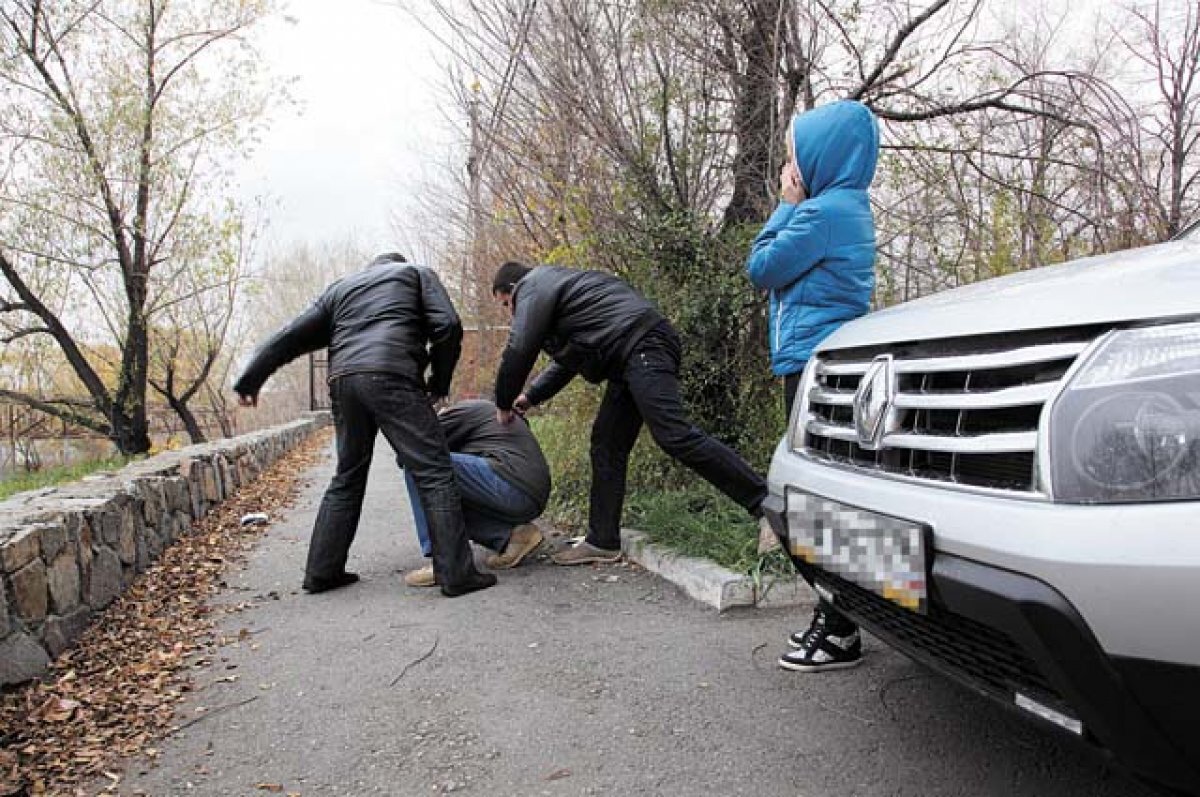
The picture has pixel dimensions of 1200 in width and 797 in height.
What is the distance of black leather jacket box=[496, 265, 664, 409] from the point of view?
13.2ft

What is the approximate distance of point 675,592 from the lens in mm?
3938

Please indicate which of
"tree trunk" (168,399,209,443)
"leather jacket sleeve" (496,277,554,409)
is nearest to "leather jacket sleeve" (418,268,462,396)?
"leather jacket sleeve" (496,277,554,409)

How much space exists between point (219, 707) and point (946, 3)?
4.99 m

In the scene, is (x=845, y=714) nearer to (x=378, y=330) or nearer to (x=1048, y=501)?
(x=1048, y=501)

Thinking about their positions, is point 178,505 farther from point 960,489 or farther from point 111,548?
point 960,489

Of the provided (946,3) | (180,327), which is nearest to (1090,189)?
(946,3)

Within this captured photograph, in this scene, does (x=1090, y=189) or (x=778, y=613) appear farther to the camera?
(x=1090, y=189)

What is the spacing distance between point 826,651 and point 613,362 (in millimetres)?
1762

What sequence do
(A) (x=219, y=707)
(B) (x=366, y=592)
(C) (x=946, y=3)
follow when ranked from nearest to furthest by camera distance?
(A) (x=219, y=707) < (B) (x=366, y=592) < (C) (x=946, y=3)

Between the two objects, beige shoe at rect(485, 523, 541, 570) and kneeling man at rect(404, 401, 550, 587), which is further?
beige shoe at rect(485, 523, 541, 570)

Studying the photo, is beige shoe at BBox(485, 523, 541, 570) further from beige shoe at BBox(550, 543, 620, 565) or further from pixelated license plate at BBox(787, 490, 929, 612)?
pixelated license plate at BBox(787, 490, 929, 612)

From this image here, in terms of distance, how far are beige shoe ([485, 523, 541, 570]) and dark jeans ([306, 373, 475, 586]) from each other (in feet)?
1.53

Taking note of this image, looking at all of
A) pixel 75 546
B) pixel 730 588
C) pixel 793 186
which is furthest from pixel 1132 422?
pixel 75 546

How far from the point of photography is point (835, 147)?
3066 millimetres
